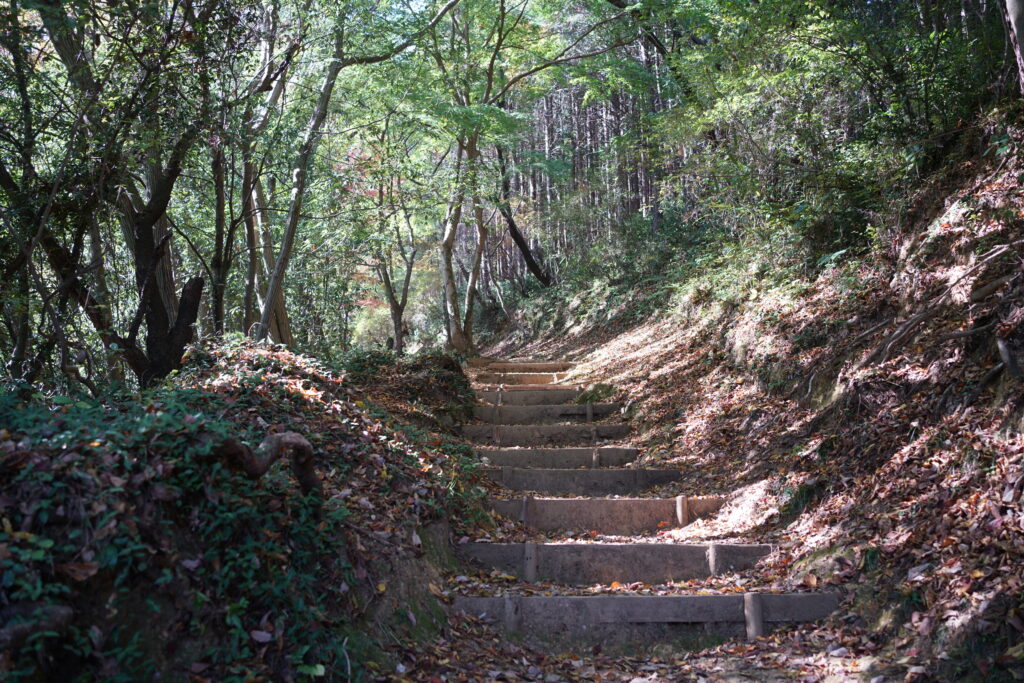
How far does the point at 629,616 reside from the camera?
429 cm

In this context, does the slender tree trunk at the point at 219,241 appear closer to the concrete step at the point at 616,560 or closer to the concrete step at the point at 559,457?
the concrete step at the point at 559,457

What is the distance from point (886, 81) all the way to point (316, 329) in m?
11.7

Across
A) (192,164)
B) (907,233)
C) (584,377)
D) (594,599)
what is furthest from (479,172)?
(594,599)

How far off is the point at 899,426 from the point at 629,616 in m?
2.44

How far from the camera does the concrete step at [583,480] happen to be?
7.01 metres

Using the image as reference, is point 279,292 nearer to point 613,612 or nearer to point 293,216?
point 293,216

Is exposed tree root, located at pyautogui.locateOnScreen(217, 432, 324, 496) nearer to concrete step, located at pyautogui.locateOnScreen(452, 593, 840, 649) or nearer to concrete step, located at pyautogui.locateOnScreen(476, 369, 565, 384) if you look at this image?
concrete step, located at pyautogui.locateOnScreen(452, 593, 840, 649)

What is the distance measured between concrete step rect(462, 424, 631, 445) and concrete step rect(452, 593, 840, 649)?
4611 mm

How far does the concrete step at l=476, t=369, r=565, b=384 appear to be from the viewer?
12.7 meters

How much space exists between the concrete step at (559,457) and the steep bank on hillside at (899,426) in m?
0.57

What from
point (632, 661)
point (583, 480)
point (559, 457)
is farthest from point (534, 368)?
point (632, 661)

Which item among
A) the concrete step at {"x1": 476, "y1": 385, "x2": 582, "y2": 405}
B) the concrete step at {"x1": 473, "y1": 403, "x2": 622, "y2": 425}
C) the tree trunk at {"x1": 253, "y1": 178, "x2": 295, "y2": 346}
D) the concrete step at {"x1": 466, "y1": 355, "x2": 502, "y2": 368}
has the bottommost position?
the concrete step at {"x1": 473, "y1": 403, "x2": 622, "y2": 425}

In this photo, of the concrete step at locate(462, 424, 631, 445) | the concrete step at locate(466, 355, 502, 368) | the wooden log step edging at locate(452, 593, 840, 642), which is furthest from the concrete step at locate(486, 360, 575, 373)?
the wooden log step edging at locate(452, 593, 840, 642)

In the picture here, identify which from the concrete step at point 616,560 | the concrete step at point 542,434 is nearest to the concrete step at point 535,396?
the concrete step at point 542,434
